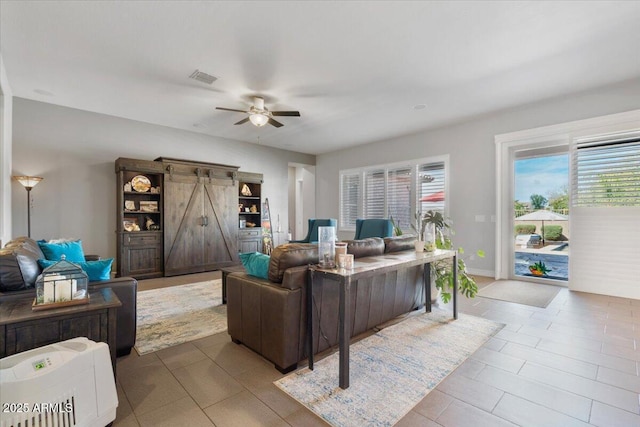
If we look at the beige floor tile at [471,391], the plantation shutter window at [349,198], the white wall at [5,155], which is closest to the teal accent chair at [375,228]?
the plantation shutter window at [349,198]

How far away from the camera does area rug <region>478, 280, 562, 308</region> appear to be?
156 inches

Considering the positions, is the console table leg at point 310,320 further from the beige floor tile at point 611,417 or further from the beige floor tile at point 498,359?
the beige floor tile at point 611,417

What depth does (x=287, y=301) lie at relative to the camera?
2.12 metres

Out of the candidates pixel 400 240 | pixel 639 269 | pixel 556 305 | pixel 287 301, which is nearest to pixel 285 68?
pixel 400 240

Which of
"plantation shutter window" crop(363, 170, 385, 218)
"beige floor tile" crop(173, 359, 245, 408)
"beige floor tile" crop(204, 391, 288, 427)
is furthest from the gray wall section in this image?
"beige floor tile" crop(204, 391, 288, 427)

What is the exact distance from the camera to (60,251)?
125 inches

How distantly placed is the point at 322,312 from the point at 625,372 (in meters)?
2.30

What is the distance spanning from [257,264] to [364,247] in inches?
41.5

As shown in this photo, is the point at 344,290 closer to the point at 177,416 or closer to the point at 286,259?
the point at 286,259

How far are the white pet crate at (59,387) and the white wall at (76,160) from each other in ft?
15.1

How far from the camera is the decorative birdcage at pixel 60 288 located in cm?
175

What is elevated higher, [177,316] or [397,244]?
[397,244]

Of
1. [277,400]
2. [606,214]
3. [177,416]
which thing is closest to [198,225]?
[177,416]

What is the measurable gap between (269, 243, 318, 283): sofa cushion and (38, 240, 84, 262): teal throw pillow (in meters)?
2.44
